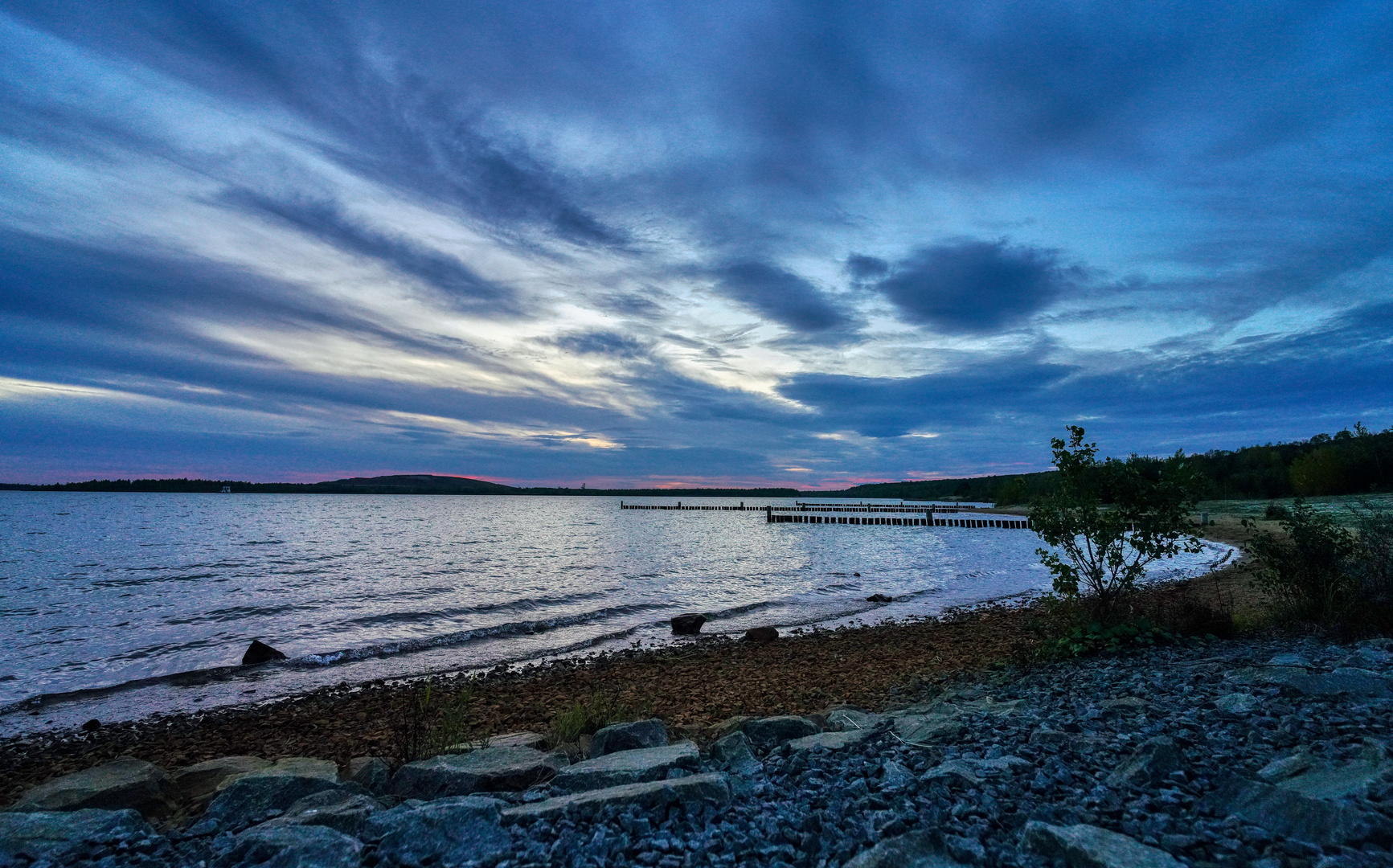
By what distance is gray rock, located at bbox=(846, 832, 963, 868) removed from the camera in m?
3.52

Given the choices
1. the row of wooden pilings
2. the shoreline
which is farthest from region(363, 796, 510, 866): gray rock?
the row of wooden pilings

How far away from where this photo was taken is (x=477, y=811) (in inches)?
179

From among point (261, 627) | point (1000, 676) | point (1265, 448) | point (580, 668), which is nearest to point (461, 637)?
point (580, 668)

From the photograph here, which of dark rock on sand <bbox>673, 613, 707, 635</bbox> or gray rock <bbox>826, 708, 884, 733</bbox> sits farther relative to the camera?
dark rock on sand <bbox>673, 613, 707, 635</bbox>

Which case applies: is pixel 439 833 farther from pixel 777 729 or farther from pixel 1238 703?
pixel 1238 703

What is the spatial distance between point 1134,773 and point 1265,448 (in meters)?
108

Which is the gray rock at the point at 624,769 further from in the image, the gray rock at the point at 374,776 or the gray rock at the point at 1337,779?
the gray rock at the point at 1337,779

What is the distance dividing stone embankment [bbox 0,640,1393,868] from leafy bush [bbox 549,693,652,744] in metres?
1.86

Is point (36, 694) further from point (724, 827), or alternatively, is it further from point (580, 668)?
point (724, 827)

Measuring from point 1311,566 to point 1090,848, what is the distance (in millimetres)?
10771

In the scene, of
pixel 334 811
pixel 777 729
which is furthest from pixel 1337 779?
pixel 334 811

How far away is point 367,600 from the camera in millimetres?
24078

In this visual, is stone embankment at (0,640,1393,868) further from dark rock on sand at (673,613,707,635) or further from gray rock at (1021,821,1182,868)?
dark rock on sand at (673,613,707,635)

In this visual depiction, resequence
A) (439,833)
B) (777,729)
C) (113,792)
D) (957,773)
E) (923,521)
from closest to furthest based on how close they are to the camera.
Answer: (439,833) → (957,773) → (113,792) → (777,729) → (923,521)
